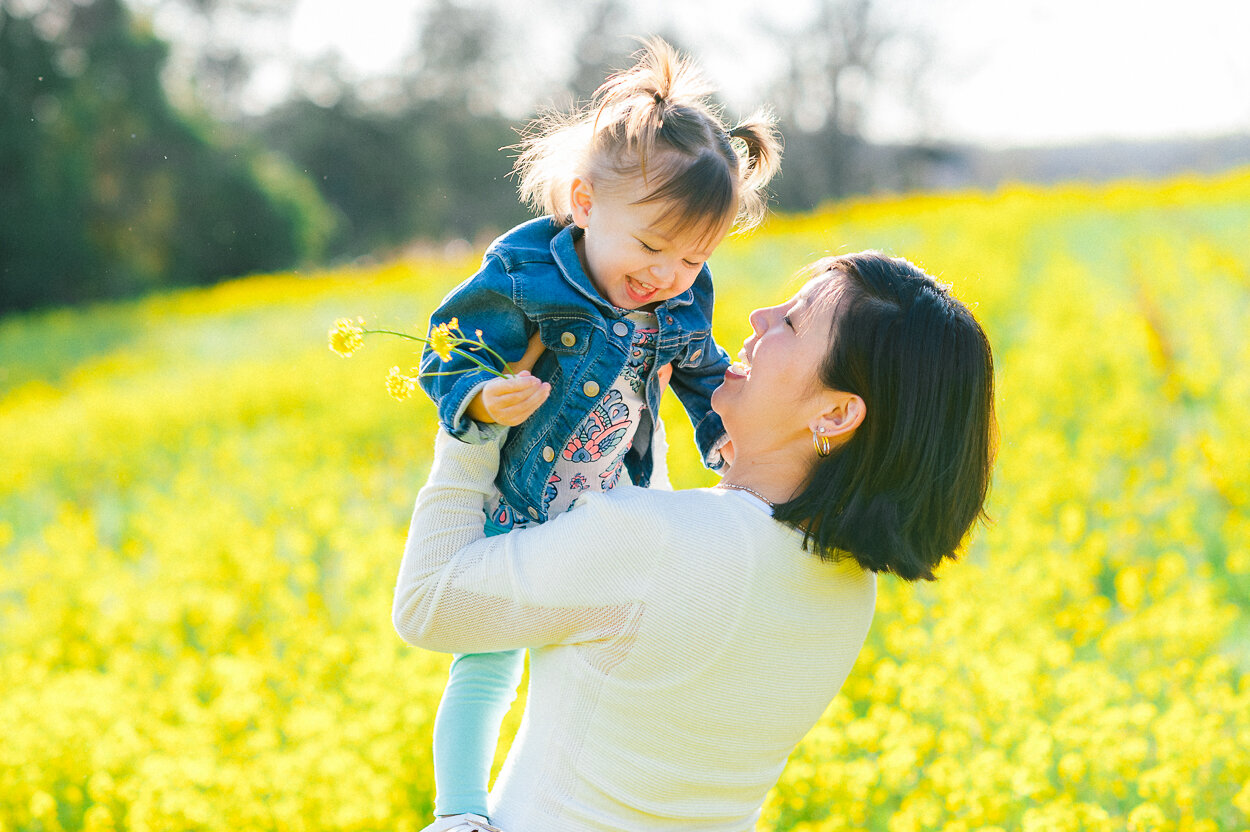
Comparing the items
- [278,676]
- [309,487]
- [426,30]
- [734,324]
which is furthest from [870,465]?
[426,30]

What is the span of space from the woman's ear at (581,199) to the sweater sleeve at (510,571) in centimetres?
47

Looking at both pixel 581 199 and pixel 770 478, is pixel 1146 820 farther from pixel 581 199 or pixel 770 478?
pixel 581 199

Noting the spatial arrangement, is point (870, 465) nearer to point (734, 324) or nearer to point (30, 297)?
point (734, 324)

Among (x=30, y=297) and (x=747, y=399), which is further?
(x=30, y=297)

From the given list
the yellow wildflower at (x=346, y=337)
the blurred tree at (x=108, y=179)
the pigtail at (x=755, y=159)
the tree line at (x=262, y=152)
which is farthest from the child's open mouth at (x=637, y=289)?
the blurred tree at (x=108, y=179)

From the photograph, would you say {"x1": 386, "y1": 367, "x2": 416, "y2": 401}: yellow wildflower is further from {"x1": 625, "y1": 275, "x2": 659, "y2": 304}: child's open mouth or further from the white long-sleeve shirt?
{"x1": 625, "y1": 275, "x2": 659, "y2": 304}: child's open mouth

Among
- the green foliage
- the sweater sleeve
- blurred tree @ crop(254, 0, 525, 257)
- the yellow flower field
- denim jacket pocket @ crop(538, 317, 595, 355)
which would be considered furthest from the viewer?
blurred tree @ crop(254, 0, 525, 257)

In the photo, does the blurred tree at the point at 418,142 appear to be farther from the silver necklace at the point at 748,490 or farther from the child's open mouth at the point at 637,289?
the silver necklace at the point at 748,490

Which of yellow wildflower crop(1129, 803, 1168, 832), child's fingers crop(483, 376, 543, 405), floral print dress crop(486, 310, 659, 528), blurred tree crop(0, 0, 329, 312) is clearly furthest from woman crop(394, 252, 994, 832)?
blurred tree crop(0, 0, 329, 312)

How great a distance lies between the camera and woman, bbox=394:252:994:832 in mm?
1485

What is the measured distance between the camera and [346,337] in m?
1.67

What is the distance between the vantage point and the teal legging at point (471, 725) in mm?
1693

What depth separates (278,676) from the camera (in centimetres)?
390

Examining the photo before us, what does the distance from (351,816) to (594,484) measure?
4.54 feet
